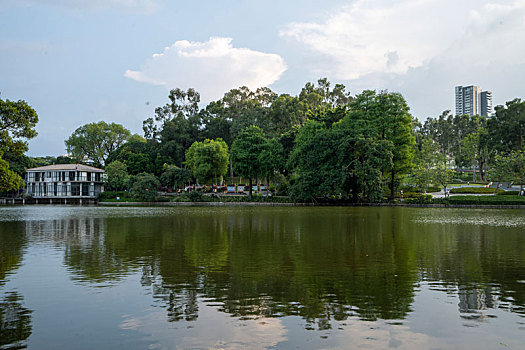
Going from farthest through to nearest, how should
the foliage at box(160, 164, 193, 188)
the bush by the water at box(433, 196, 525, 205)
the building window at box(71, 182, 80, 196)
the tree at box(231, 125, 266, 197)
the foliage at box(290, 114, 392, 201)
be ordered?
the building window at box(71, 182, 80, 196) < the foliage at box(160, 164, 193, 188) < the tree at box(231, 125, 266, 197) < the foliage at box(290, 114, 392, 201) < the bush by the water at box(433, 196, 525, 205)

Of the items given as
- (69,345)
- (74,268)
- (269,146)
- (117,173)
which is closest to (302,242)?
(74,268)

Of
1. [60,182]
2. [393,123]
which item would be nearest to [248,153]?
[393,123]

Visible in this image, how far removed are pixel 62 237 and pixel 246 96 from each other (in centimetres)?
8049

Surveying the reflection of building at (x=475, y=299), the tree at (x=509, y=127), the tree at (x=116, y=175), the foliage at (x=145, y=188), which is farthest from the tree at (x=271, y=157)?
the reflection of building at (x=475, y=299)

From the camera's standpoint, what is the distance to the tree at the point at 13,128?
111 feet

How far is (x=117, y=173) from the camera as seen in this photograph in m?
81.2

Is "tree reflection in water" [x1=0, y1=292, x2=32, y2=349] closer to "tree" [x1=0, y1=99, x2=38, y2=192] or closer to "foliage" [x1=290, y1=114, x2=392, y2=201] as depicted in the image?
"tree" [x1=0, y1=99, x2=38, y2=192]

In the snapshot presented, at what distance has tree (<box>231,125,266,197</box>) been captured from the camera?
63781mm

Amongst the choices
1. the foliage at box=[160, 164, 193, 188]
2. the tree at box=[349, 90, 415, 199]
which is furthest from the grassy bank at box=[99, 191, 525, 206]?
the foliage at box=[160, 164, 193, 188]

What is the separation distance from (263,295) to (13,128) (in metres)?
33.3

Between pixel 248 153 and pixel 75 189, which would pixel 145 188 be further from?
pixel 75 189

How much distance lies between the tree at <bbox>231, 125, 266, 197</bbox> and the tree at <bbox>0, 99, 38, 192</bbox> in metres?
32.3

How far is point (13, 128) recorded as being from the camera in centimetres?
3494

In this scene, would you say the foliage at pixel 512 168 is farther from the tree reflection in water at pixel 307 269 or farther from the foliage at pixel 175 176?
the foliage at pixel 175 176
